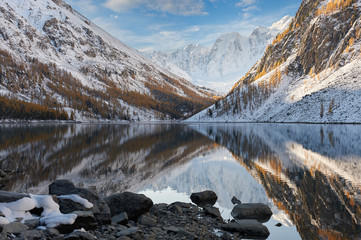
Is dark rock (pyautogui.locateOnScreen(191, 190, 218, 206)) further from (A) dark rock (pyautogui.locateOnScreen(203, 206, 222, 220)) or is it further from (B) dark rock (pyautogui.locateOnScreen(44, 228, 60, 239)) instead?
(B) dark rock (pyautogui.locateOnScreen(44, 228, 60, 239))

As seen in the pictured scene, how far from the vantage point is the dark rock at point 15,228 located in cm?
893

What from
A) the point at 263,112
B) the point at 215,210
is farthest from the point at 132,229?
the point at 263,112

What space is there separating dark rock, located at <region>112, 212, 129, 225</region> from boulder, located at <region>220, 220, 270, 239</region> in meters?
4.79

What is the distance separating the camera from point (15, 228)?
913cm

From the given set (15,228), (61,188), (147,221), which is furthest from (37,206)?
(147,221)

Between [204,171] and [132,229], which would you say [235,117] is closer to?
[204,171]

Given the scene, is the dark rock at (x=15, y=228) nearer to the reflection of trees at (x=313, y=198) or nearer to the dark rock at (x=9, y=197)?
the dark rock at (x=9, y=197)

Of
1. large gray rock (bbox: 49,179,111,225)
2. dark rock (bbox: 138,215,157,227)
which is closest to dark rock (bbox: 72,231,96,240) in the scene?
large gray rock (bbox: 49,179,111,225)

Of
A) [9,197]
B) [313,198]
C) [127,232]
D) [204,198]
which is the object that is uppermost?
[9,197]

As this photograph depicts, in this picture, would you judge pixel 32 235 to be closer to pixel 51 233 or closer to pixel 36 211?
pixel 51 233

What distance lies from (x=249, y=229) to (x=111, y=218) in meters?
6.67

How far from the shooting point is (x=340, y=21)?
166m

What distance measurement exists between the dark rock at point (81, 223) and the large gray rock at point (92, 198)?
0.75 meters

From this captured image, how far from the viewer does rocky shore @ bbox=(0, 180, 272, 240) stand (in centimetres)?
968
